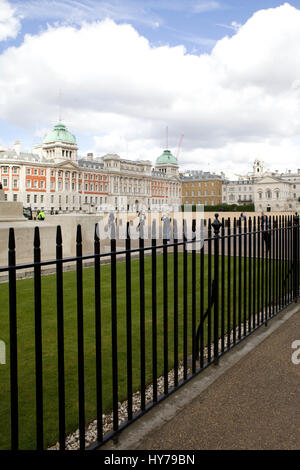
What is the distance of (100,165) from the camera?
99.1 metres

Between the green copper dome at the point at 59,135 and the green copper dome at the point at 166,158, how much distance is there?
42.1 m

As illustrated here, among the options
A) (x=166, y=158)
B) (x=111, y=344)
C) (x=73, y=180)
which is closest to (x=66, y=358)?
(x=111, y=344)

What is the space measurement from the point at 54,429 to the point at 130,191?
103198mm

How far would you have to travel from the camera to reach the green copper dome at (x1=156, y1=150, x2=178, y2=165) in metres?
127

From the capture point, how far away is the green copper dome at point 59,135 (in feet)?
289

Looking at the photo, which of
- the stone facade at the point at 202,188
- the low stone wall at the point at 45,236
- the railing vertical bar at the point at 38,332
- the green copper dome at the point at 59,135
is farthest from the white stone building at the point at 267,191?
the railing vertical bar at the point at 38,332

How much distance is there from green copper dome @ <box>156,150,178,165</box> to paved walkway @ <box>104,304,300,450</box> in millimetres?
124895

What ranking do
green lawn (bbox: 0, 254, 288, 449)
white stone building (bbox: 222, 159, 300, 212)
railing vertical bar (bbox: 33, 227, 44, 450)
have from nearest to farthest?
1. railing vertical bar (bbox: 33, 227, 44, 450)
2. green lawn (bbox: 0, 254, 288, 449)
3. white stone building (bbox: 222, 159, 300, 212)

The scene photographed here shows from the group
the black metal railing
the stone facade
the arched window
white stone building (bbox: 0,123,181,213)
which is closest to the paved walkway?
the black metal railing

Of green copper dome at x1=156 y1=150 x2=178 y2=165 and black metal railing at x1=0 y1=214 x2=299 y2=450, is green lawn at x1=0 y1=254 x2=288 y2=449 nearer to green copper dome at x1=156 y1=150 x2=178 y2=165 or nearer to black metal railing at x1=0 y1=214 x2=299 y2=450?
black metal railing at x1=0 y1=214 x2=299 y2=450

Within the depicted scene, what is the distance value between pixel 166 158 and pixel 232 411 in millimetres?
126405

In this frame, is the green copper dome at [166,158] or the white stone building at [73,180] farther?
the green copper dome at [166,158]

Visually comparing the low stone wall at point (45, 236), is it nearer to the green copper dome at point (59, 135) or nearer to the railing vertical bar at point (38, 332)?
the railing vertical bar at point (38, 332)

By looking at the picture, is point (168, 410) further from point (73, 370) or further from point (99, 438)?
point (73, 370)
